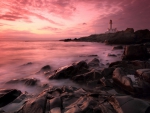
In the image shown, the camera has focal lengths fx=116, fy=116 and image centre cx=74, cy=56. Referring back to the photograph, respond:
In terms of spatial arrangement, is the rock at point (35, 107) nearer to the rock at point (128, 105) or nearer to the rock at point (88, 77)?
the rock at point (128, 105)

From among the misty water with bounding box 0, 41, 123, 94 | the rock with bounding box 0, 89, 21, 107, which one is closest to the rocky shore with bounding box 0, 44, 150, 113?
the rock with bounding box 0, 89, 21, 107

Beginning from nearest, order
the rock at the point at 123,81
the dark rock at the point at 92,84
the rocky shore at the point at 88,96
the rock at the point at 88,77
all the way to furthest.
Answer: the rocky shore at the point at 88,96 → the rock at the point at 123,81 → the dark rock at the point at 92,84 → the rock at the point at 88,77

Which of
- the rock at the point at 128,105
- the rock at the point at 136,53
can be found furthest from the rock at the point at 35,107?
the rock at the point at 136,53

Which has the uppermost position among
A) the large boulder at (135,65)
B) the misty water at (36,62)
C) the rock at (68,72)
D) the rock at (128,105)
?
the rock at (128,105)

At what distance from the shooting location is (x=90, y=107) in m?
2.88

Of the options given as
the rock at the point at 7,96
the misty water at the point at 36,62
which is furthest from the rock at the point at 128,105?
the rock at the point at 7,96

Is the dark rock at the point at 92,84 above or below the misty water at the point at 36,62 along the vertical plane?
above

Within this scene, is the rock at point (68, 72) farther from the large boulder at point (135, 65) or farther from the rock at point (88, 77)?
the large boulder at point (135, 65)

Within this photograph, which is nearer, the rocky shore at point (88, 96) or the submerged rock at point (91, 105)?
the submerged rock at point (91, 105)

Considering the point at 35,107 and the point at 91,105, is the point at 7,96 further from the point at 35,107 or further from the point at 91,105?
the point at 91,105

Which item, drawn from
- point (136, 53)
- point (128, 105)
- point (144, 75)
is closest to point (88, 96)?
point (128, 105)

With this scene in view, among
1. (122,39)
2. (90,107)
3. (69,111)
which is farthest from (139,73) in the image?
(122,39)

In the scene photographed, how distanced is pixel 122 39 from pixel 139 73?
41.0m

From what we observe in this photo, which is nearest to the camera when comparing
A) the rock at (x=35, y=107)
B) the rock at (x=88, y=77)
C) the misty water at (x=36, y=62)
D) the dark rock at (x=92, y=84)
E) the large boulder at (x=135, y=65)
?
the rock at (x=35, y=107)
